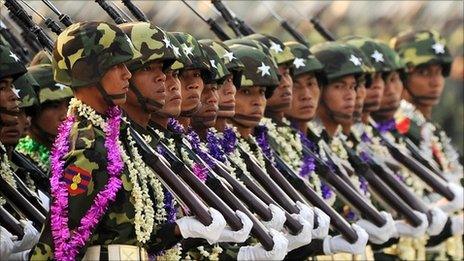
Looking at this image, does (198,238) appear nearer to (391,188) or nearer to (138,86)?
(138,86)

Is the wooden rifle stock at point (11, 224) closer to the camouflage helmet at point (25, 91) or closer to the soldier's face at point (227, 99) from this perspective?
the camouflage helmet at point (25, 91)

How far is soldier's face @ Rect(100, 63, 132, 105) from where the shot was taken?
46.7 feet

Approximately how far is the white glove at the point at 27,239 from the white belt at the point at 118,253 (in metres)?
0.67

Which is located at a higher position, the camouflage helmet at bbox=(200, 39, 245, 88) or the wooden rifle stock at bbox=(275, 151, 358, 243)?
the camouflage helmet at bbox=(200, 39, 245, 88)

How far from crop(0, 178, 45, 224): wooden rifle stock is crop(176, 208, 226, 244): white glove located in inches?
49.7

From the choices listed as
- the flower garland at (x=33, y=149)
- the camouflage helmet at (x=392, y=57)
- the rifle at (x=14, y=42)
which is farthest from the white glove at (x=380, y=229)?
the rifle at (x=14, y=42)

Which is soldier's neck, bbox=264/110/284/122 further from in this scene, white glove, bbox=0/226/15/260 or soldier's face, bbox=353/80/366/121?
white glove, bbox=0/226/15/260

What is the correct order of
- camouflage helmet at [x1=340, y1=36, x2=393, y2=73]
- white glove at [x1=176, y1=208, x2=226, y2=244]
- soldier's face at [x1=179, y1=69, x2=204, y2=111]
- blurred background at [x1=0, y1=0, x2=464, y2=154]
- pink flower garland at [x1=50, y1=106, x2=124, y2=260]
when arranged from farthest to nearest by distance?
blurred background at [x1=0, y1=0, x2=464, y2=154] < camouflage helmet at [x1=340, y1=36, x2=393, y2=73] < soldier's face at [x1=179, y1=69, x2=204, y2=111] < white glove at [x1=176, y1=208, x2=226, y2=244] < pink flower garland at [x1=50, y1=106, x2=124, y2=260]

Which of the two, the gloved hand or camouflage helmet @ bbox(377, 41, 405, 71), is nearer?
the gloved hand

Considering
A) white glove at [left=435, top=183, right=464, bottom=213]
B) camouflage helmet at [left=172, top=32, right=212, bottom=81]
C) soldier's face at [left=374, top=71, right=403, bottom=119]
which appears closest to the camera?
camouflage helmet at [left=172, top=32, right=212, bottom=81]

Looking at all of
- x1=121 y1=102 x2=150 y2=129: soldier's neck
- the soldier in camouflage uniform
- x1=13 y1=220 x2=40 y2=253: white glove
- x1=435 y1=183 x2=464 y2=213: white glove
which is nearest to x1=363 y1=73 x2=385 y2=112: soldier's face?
x1=435 y1=183 x2=464 y2=213: white glove

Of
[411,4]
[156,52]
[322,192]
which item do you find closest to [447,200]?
[322,192]

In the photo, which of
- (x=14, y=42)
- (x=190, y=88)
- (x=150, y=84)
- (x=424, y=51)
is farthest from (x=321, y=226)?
(x=424, y=51)

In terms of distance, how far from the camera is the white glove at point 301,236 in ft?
54.1
